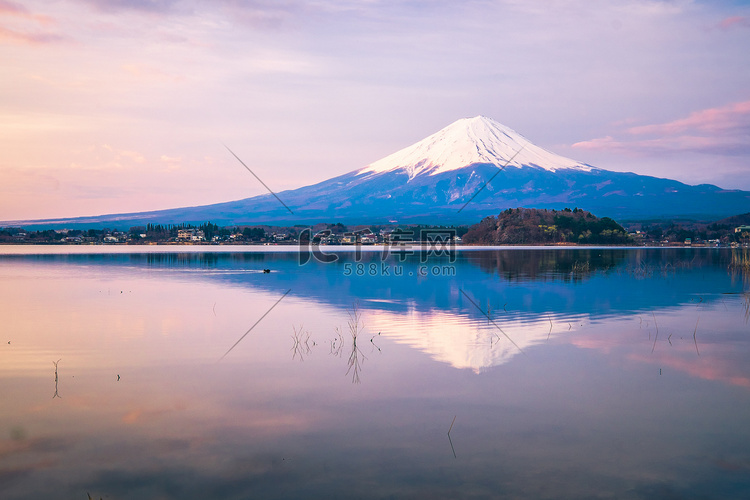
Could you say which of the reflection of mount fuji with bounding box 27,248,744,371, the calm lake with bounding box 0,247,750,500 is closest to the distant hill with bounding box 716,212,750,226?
the reflection of mount fuji with bounding box 27,248,744,371

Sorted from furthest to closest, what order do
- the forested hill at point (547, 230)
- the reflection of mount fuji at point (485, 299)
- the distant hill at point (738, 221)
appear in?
1. the distant hill at point (738, 221)
2. the forested hill at point (547, 230)
3. the reflection of mount fuji at point (485, 299)

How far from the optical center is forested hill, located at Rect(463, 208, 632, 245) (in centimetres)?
14562

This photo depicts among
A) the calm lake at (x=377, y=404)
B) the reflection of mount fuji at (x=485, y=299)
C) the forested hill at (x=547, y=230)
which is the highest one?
the forested hill at (x=547, y=230)

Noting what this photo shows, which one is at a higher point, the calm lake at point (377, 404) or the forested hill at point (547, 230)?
the forested hill at point (547, 230)

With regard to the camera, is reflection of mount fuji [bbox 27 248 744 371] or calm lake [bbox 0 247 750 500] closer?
calm lake [bbox 0 247 750 500]

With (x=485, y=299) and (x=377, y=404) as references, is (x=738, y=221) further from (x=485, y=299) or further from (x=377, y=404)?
(x=377, y=404)

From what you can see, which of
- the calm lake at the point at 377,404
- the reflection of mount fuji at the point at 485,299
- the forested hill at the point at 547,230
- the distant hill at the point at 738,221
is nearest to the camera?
the calm lake at the point at 377,404

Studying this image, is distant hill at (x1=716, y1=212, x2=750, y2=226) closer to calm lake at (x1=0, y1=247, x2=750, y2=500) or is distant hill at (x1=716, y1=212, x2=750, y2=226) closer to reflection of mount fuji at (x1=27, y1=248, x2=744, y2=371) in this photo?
reflection of mount fuji at (x1=27, y1=248, x2=744, y2=371)

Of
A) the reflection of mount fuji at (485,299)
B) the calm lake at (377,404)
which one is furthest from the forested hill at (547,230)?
the calm lake at (377,404)

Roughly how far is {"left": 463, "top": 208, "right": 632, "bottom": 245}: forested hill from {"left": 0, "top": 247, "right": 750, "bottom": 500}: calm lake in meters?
126

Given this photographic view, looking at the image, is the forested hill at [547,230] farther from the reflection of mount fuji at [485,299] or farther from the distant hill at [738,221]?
the reflection of mount fuji at [485,299]

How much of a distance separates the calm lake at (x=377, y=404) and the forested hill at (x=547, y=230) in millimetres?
126070

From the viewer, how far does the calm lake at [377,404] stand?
8.25m

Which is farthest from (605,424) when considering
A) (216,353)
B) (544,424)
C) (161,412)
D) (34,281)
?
(34,281)
